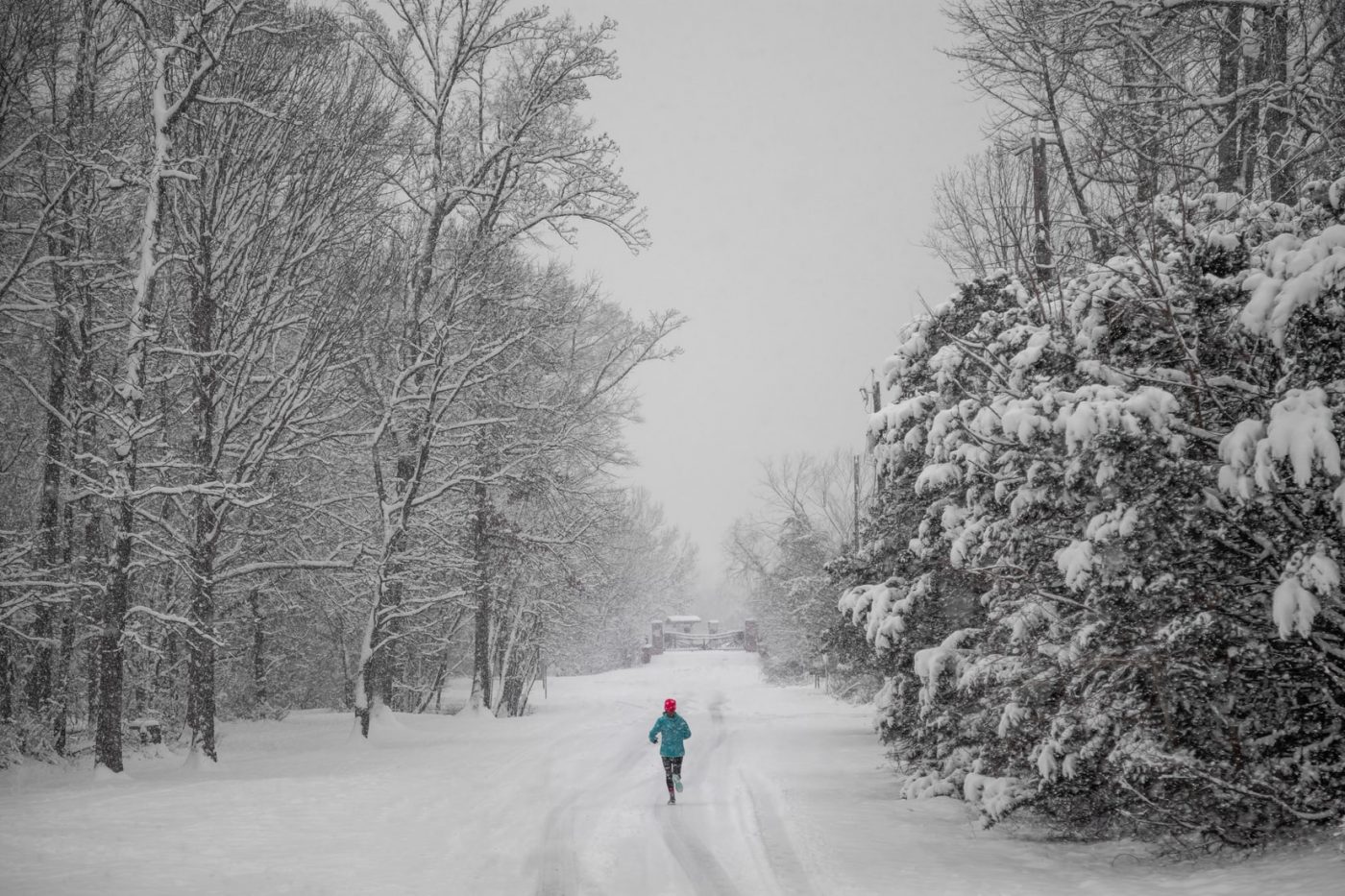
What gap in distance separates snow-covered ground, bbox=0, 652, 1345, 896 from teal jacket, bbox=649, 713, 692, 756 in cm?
64

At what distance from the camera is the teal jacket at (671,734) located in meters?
11.4

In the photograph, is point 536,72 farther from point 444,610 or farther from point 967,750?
point 967,750

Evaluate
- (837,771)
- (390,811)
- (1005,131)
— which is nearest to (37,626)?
(390,811)

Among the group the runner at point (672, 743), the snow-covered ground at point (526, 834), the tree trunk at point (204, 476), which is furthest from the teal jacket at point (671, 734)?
the tree trunk at point (204, 476)

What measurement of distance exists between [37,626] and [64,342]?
4461 mm

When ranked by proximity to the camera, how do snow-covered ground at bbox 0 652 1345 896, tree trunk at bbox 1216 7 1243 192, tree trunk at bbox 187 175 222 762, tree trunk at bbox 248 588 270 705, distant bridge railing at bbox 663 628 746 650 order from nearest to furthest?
snow-covered ground at bbox 0 652 1345 896 < tree trunk at bbox 1216 7 1243 192 < tree trunk at bbox 187 175 222 762 < tree trunk at bbox 248 588 270 705 < distant bridge railing at bbox 663 628 746 650

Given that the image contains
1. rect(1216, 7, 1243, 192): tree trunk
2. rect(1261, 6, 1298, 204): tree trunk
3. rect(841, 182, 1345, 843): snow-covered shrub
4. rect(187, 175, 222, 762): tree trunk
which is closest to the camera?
rect(841, 182, 1345, 843): snow-covered shrub

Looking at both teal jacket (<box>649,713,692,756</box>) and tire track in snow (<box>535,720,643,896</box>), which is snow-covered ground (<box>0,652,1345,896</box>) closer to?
tire track in snow (<box>535,720,643,896</box>)

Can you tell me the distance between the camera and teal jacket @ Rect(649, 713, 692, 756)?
11430mm

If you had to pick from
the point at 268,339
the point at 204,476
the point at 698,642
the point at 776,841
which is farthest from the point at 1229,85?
the point at 698,642

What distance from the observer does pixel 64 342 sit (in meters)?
13.9

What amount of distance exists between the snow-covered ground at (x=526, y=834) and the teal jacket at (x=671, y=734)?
643 millimetres

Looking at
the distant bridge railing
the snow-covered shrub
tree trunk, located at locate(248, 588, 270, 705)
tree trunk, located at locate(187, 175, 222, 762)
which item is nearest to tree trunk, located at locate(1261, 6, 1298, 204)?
the snow-covered shrub

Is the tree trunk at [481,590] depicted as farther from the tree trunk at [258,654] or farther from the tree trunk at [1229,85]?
the tree trunk at [1229,85]
